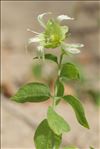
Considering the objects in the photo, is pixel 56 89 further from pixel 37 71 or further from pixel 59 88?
pixel 37 71

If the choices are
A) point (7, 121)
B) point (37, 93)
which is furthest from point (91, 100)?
point (37, 93)

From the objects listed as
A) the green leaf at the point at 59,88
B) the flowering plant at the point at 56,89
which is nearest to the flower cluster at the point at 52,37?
the flowering plant at the point at 56,89

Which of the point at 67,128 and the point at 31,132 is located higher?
the point at 67,128

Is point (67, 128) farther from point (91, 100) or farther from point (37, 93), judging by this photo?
point (91, 100)

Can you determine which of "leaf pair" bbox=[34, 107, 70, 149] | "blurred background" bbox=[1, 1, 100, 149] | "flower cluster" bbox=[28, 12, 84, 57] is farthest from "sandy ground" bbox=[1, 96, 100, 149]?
"flower cluster" bbox=[28, 12, 84, 57]

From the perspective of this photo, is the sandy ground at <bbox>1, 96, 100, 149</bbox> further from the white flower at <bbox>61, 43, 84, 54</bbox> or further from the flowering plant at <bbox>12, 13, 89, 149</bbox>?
the white flower at <bbox>61, 43, 84, 54</bbox>

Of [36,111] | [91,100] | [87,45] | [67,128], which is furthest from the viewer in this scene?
[87,45]
